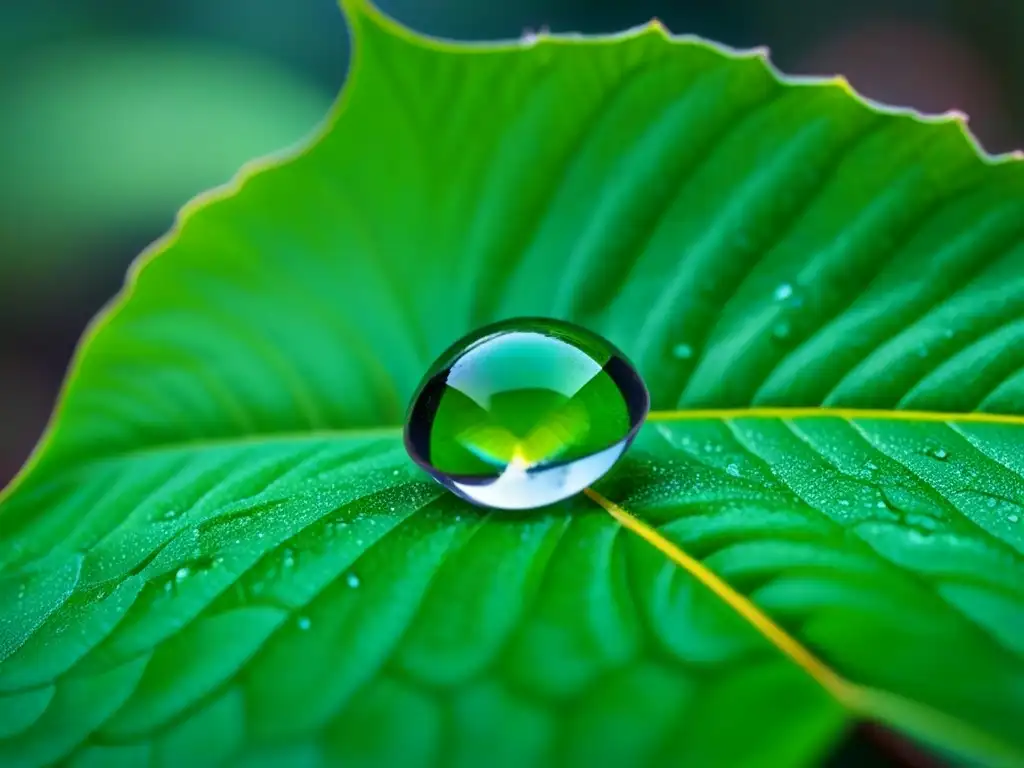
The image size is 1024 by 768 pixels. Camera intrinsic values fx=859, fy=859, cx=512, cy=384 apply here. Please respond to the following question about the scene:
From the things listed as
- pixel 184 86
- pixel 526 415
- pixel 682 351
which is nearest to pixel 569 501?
pixel 526 415

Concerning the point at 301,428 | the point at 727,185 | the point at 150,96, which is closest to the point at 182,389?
the point at 301,428

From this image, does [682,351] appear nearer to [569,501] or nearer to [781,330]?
[781,330]

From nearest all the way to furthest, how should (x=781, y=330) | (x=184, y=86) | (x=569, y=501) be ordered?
(x=569, y=501)
(x=781, y=330)
(x=184, y=86)

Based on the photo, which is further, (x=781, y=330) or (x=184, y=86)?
(x=184, y=86)

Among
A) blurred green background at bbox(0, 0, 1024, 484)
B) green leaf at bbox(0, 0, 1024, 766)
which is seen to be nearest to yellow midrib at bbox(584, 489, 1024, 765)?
green leaf at bbox(0, 0, 1024, 766)

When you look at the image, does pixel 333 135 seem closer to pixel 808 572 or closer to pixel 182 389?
pixel 182 389

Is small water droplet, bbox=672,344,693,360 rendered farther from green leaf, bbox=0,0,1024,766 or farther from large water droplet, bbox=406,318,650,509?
large water droplet, bbox=406,318,650,509
